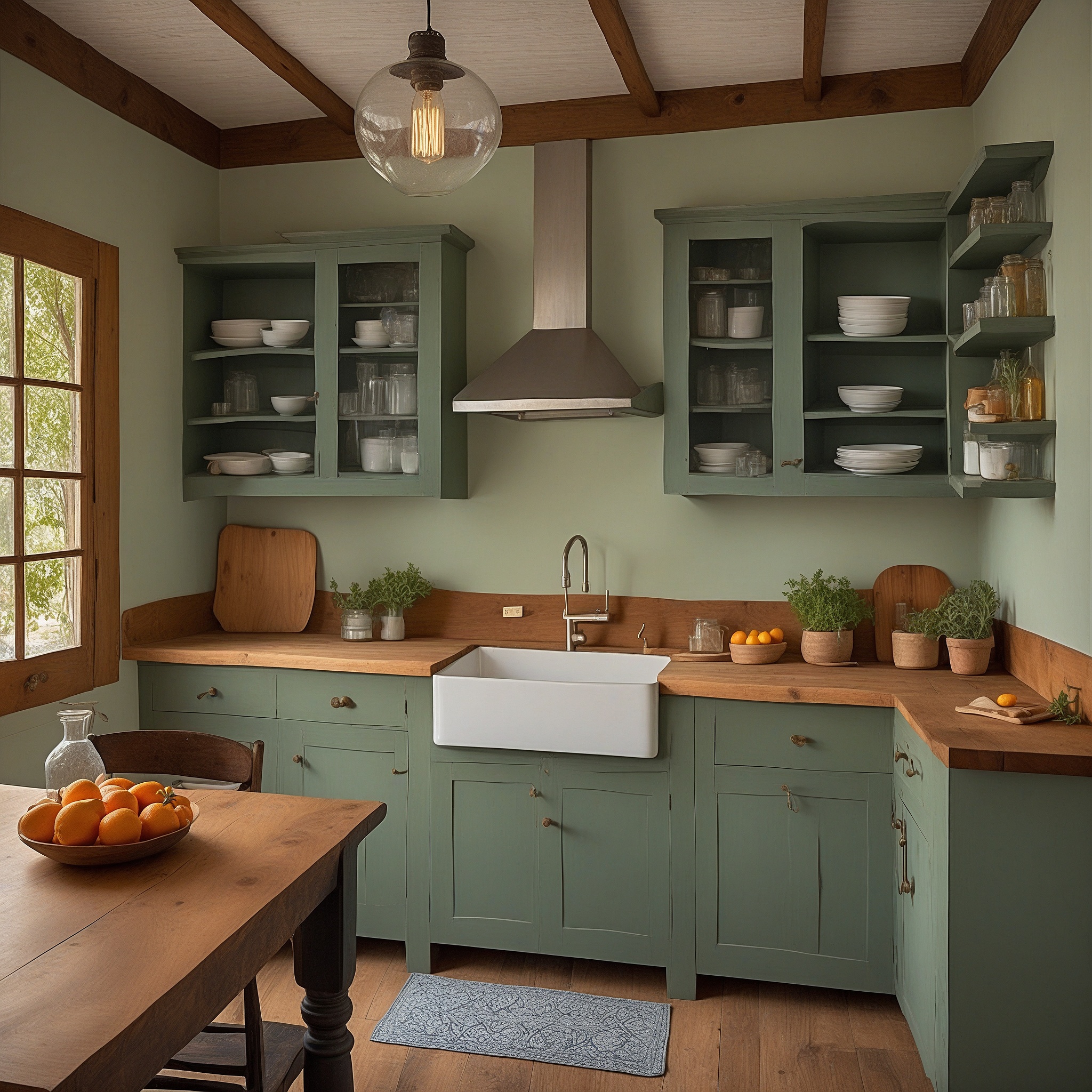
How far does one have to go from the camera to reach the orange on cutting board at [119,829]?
1.70m

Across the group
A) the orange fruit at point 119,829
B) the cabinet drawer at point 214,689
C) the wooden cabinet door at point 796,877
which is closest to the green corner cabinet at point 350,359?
the cabinet drawer at point 214,689

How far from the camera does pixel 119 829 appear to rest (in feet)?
5.58

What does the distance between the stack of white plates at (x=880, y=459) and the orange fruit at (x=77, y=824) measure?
241 centimetres

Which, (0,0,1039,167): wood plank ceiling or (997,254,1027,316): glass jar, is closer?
(997,254,1027,316): glass jar

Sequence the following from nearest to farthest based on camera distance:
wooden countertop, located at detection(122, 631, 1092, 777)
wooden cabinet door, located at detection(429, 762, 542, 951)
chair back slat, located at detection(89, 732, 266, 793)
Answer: wooden countertop, located at detection(122, 631, 1092, 777), chair back slat, located at detection(89, 732, 266, 793), wooden cabinet door, located at detection(429, 762, 542, 951)

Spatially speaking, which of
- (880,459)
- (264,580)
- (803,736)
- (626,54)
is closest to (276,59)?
(626,54)

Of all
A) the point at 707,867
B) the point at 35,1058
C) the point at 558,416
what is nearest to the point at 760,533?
the point at 558,416

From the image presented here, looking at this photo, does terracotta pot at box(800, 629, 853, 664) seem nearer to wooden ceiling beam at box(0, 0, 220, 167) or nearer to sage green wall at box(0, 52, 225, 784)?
sage green wall at box(0, 52, 225, 784)

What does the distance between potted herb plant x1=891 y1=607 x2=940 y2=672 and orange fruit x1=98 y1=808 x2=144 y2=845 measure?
2398 millimetres

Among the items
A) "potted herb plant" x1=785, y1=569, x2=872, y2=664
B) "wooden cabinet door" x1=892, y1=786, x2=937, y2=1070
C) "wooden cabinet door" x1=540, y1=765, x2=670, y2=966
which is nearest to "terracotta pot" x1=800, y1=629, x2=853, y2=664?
"potted herb plant" x1=785, y1=569, x2=872, y2=664

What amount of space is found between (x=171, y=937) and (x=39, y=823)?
0.41 m

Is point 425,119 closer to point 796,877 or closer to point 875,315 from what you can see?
point 875,315

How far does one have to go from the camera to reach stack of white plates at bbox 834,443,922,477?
3186 millimetres

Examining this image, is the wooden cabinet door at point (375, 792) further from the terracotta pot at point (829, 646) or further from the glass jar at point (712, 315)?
the glass jar at point (712, 315)
